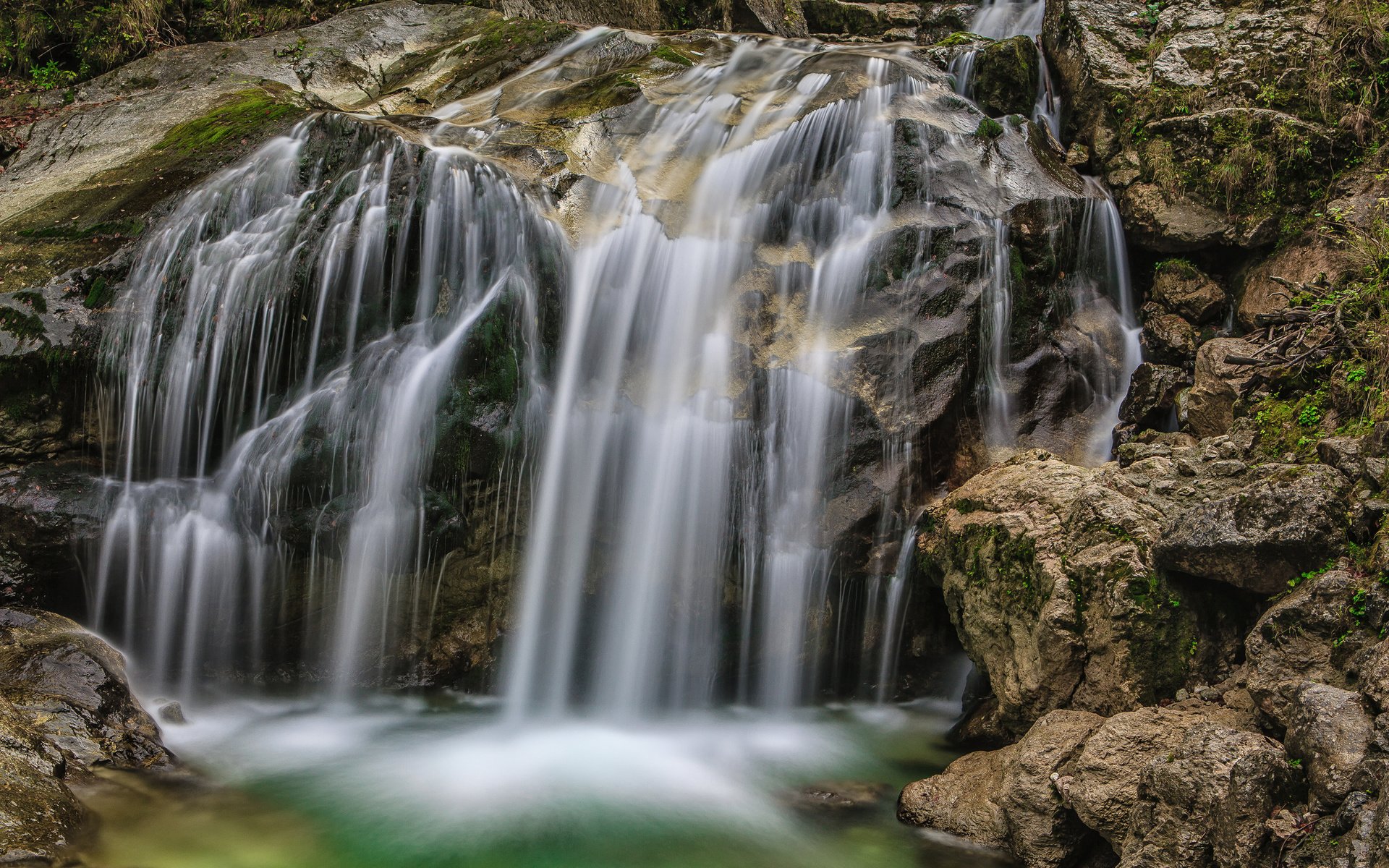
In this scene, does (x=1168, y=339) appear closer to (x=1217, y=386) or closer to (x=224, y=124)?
(x=1217, y=386)

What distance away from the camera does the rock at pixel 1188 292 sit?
802cm

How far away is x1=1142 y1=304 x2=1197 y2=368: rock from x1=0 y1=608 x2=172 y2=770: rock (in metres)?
8.35

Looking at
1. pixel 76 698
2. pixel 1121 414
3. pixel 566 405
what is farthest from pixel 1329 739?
pixel 76 698

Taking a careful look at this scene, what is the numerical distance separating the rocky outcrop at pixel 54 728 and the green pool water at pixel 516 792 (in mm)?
214

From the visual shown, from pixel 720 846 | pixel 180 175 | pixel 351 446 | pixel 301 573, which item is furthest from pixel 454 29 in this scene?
pixel 720 846

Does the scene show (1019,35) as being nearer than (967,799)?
No

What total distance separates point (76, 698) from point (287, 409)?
8.17 feet

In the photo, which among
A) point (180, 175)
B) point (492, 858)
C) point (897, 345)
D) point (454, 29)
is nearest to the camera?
point (492, 858)

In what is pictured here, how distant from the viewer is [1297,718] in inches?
149

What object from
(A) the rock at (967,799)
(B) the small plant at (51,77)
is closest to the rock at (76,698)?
(A) the rock at (967,799)

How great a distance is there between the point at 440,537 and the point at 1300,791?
5.55m

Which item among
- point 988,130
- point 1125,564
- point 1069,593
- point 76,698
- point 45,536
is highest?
point 988,130

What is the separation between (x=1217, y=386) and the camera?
6477mm

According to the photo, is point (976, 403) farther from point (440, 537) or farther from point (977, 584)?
point (440, 537)
